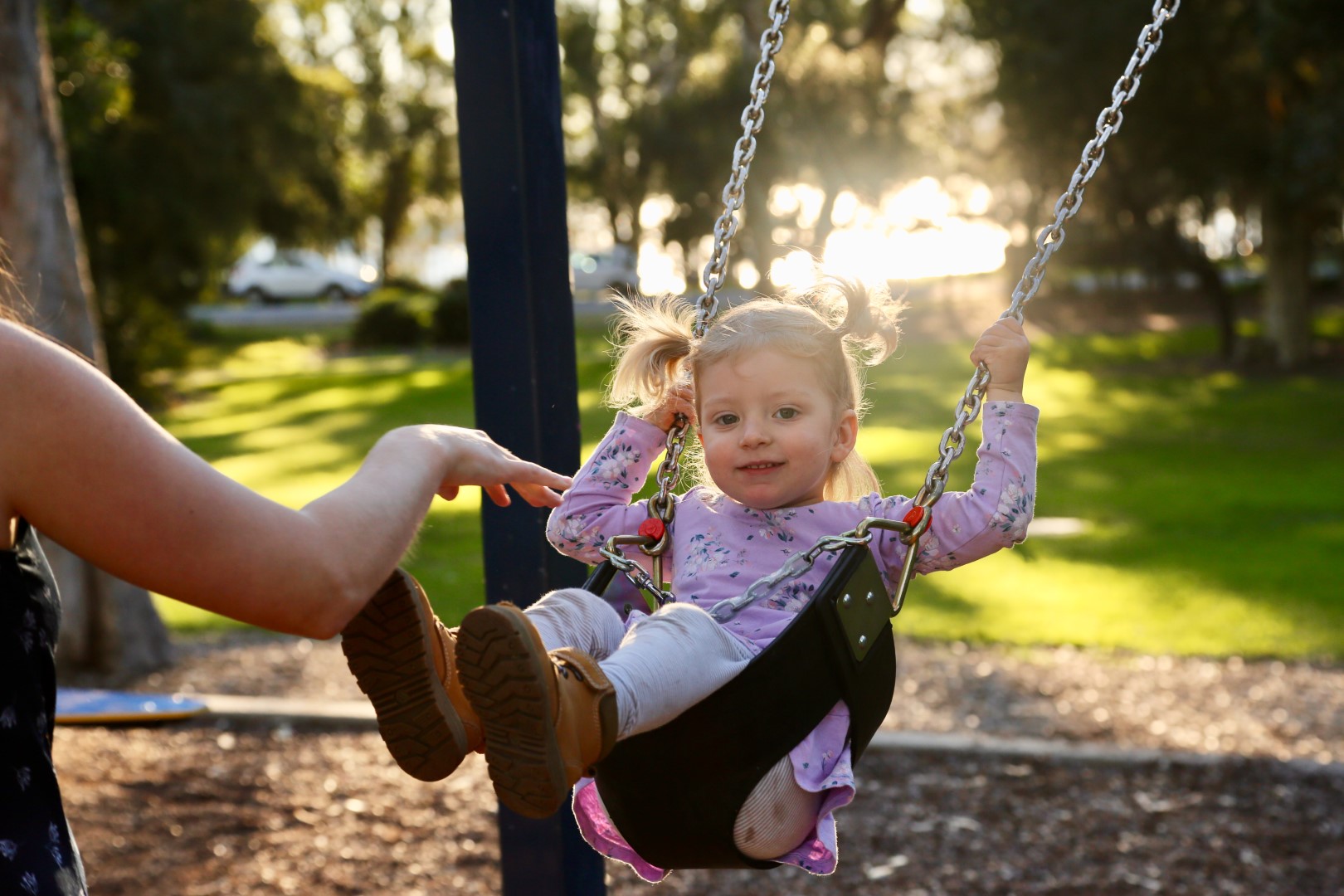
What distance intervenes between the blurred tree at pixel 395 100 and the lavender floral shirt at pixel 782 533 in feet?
109

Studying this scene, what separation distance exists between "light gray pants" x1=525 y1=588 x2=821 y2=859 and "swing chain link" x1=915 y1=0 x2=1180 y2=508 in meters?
0.42

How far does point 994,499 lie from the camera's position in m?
2.21

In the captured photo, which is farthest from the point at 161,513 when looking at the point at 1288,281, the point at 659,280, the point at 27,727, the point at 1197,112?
the point at 1288,281

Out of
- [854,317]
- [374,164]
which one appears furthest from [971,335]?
[854,317]

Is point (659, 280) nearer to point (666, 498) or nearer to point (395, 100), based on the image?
point (666, 498)

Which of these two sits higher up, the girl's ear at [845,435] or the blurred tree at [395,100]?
the blurred tree at [395,100]

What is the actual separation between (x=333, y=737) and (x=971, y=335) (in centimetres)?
2210

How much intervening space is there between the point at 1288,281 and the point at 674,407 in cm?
1925

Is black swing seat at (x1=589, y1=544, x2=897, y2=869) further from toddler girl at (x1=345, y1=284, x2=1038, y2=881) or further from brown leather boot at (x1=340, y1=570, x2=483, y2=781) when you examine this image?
brown leather boot at (x1=340, y1=570, x2=483, y2=781)

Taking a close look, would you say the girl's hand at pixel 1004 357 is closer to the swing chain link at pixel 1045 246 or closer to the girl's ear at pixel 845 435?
the swing chain link at pixel 1045 246

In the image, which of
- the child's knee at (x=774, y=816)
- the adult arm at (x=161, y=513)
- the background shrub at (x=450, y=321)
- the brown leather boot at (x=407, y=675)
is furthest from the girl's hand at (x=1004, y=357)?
the background shrub at (x=450, y=321)

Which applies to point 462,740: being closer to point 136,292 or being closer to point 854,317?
point 854,317

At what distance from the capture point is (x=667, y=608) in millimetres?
2053

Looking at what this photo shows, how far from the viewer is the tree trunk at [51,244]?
235 inches
